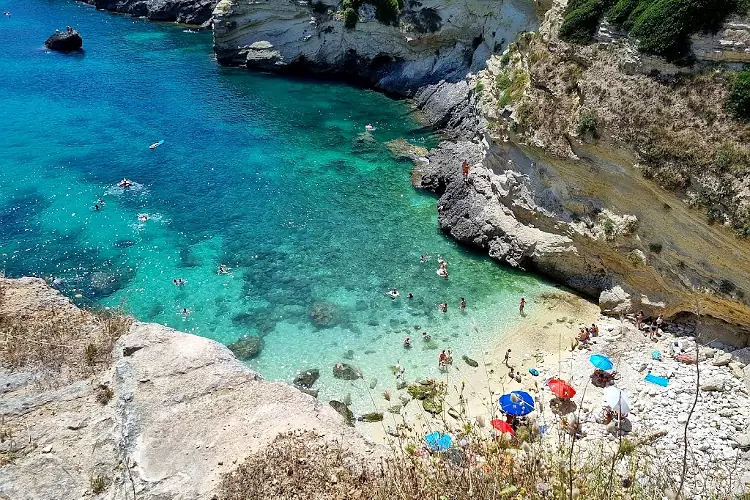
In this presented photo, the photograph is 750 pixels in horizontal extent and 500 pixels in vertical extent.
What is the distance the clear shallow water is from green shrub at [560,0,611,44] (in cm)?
1312

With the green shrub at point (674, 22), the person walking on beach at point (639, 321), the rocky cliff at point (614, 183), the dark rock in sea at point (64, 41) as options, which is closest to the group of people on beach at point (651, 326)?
the person walking on beach at point (639, 321)

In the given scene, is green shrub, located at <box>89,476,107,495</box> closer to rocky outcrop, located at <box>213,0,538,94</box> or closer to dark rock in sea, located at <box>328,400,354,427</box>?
dark rock in sea, located at <box>328,400,354,427</box>

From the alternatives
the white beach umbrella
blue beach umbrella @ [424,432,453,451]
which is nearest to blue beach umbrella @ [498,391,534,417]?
the white beach umbrella

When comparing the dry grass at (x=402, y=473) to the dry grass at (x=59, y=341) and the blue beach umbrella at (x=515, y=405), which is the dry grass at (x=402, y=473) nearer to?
the blue beach umbrella at (x=515, y=405)

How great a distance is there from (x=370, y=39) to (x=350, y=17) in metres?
2.93

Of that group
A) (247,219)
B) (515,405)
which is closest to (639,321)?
(515,405)

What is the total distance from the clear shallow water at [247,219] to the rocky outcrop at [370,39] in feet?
10.9

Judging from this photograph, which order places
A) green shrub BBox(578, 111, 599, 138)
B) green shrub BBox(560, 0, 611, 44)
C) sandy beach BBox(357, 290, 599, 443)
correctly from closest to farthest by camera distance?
1. sandy beach BBox(357, 290, 599, 443)
2. green shrub BBox(578, 111, 599, 138)
3. green shrub BBox(560, 0, 611, 44)

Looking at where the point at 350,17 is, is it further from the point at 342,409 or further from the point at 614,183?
the point at 342,409

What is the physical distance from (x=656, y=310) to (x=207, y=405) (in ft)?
69.0

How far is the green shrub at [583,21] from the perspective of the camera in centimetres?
2741

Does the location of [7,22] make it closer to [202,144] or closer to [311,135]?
[202,144]

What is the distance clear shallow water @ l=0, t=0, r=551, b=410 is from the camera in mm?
25984

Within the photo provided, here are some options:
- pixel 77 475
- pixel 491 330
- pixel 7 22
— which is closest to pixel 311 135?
pixel 491 330
